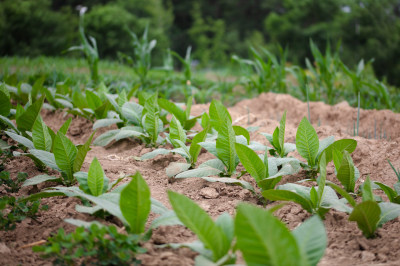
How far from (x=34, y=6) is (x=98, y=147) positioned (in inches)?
318

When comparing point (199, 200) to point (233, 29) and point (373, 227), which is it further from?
point (233, 29)

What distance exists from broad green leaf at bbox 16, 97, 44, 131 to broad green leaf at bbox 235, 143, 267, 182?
1.02 m

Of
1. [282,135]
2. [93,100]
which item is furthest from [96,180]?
[93,100]

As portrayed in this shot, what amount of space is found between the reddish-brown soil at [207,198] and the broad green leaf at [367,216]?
0.03m

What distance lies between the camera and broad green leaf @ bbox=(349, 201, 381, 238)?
1.11 m

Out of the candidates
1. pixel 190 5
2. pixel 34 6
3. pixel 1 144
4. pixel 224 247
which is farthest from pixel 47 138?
pixel 190 5

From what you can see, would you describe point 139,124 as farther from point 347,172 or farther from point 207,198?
point 347,172

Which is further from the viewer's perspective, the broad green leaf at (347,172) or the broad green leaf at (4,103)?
the broad green leaf at (4,103)

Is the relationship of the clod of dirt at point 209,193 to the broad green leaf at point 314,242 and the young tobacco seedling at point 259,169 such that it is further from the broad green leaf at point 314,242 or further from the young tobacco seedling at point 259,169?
the broad green leaf at point 314,242

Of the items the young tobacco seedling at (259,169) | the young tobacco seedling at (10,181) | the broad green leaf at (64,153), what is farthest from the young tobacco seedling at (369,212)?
the young tobacco seedling at (10,181)

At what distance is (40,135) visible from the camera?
165 cm

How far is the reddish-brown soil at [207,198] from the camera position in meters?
1.09

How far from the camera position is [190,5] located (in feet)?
55.2

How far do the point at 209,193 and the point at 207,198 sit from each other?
0.09 ft
